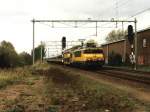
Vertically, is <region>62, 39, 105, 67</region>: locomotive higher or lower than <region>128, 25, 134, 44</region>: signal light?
lower

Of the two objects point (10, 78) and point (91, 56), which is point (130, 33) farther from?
point (10, 78)

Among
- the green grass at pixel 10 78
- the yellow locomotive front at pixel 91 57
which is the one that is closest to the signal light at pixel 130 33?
the yellow locomotive front at pixel 91 57

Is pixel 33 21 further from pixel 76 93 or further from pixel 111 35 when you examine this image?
pixel 111 35

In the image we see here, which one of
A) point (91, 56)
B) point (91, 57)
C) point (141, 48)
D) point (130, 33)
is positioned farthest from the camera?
point (141, 48)

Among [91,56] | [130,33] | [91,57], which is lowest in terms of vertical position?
[91,57]

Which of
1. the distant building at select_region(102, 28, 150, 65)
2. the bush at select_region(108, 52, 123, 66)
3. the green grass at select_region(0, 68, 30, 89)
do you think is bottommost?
the green grass at select_region(0, 68, 30, 89)

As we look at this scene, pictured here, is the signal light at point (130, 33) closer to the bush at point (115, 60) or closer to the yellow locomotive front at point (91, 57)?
the yellow locomotive front at point (91, 57)

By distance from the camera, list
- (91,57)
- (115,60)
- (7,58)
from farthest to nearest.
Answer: (7,58), (115,60), (91,57)

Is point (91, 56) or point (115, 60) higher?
point (91, 56)

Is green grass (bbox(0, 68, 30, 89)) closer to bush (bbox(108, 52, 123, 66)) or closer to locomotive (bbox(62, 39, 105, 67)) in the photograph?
locomotive (bbox(62, 39, 105, 67))

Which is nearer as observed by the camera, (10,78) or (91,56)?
(10,78)

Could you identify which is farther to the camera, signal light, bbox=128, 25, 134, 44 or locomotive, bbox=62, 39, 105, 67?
signal light, bbox=128, 25, 134, 44

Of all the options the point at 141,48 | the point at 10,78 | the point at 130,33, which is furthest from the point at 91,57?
the point at 10,78

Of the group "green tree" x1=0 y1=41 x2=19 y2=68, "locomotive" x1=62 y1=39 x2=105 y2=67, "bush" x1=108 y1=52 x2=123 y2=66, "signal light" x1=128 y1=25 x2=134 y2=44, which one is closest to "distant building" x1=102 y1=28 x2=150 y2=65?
"bush" x1=108 y1=52 x2=123 y2=66
